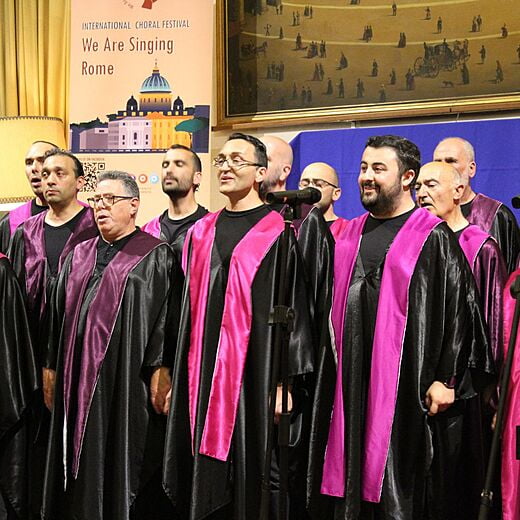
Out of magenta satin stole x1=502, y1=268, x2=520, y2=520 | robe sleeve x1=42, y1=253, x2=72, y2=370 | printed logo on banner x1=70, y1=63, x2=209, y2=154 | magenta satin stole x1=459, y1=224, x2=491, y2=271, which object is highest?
printed logo on banner x1=70, y1=63, x2=209, y2=154

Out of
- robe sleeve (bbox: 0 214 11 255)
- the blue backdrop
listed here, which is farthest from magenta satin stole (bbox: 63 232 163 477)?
the blue backdrop

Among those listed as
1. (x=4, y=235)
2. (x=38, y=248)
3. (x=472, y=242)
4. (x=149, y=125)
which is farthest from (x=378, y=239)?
(x=149, y=125)

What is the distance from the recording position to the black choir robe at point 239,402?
4.02 metres

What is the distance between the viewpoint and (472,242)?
174 inches

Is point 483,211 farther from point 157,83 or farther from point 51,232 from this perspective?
point 157,83

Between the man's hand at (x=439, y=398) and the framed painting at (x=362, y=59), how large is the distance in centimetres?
297

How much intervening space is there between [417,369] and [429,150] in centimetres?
253

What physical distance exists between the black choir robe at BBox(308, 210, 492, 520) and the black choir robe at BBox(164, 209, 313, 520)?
0.24m

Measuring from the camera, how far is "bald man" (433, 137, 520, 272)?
5.03 meters

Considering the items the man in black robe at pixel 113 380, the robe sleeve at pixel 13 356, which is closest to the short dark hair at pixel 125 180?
the man in black robe at pixel 113 380

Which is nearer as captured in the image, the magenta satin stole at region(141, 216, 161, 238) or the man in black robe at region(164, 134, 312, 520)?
the man in black robe at region(164, 134, 312, 520)

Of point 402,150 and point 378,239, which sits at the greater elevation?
point 402,150

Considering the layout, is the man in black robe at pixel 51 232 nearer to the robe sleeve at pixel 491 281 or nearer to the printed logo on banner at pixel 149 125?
the printed logo on banner at pixel 149 125

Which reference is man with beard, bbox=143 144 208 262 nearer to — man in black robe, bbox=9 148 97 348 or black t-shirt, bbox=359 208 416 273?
man in black robe, bbox=9 148 97 348
